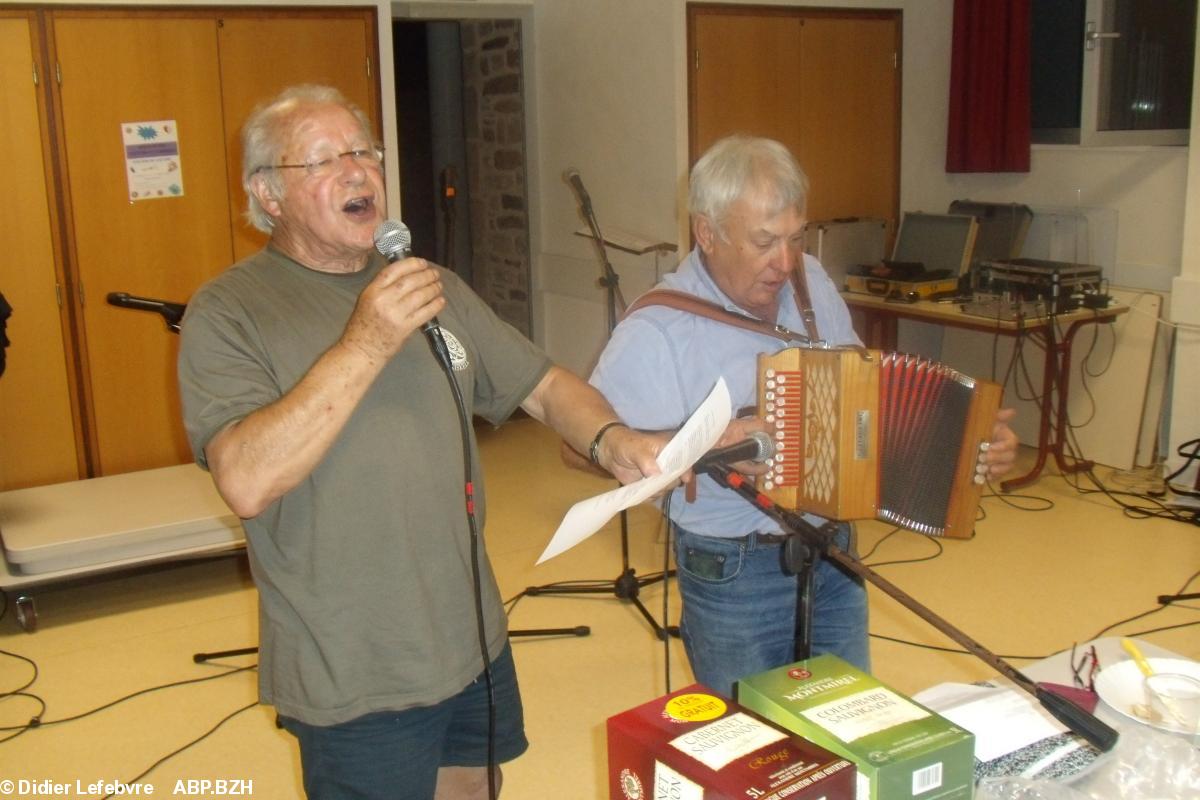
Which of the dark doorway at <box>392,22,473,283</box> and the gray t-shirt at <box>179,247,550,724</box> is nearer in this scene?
the gray t-shirt at <box>179,247,550,724</box>

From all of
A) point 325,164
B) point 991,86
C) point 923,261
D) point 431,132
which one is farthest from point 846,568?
point 431,132

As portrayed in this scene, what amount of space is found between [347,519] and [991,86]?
492 centimetres

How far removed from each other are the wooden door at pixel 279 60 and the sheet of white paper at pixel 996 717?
12.2ft

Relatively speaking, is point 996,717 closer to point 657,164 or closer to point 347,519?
point 347,519

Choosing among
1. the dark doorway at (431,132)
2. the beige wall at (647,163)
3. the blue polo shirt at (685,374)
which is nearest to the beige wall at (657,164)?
the beige wall at (647,163)

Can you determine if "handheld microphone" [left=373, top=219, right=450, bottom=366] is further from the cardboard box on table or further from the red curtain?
the red curtain

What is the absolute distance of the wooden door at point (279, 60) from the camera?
4727 mm

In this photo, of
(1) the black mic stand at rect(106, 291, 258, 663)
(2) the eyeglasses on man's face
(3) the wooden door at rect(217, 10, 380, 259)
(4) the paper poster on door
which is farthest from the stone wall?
(2) the eyeglasses on man's face

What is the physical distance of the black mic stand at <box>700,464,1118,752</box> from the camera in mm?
1277

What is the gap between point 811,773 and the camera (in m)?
1.12

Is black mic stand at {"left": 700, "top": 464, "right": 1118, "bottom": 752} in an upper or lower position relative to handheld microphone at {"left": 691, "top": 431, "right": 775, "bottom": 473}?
lower

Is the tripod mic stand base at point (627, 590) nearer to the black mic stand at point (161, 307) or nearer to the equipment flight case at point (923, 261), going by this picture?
the black mic stand at point (161, 307)

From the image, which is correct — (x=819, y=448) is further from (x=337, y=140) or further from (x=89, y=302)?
(x=89, y=302)

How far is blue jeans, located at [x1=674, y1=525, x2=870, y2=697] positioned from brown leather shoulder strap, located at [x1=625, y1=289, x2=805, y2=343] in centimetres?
36
